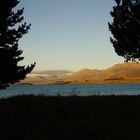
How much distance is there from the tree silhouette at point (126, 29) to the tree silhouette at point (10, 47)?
23.8ft

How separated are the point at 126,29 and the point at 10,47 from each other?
9.10 metres

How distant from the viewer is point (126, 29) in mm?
31406

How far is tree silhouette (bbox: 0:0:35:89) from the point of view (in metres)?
27.1

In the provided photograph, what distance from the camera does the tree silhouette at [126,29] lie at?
30531 mm
